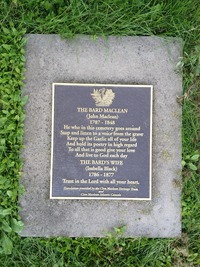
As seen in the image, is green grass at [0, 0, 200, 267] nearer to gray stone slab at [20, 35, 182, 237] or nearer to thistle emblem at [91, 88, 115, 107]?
gray stone slab at [20, 35, 182, 237]

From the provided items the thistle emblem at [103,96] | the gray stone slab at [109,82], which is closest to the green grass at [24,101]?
the gray stone slab at [109,82]

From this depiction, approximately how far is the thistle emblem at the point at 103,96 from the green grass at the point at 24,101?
495 mm

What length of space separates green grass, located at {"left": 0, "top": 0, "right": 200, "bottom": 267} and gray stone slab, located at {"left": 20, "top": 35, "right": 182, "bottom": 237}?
3.2 inches

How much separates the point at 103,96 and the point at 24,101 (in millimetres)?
650

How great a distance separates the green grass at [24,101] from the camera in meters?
3.38

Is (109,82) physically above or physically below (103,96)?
above

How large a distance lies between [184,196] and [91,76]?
1.31 metres

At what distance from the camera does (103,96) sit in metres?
3.39

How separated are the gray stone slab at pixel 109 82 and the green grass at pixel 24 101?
0.27 feet

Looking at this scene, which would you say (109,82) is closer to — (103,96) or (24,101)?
(103,96)

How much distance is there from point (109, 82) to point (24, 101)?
72cm

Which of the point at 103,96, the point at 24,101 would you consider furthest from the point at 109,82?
the point at 24,101

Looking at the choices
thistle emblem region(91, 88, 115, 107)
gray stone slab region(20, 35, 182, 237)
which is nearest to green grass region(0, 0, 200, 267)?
gray stone slab region(20, 35, 182, 237)

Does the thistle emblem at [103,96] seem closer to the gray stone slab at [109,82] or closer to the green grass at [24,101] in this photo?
the gray stone slab at [109,82]
